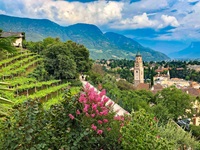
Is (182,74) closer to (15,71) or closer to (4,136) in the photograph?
(15,71)

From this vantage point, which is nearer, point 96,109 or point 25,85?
point 96,109

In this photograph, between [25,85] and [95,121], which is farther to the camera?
[25,85]

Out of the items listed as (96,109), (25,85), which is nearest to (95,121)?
(96,109)

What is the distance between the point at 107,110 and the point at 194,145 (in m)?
4.49

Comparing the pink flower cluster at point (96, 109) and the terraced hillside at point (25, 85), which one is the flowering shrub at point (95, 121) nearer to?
the pink flower cluster at point (96, 109)

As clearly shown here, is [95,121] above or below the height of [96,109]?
below

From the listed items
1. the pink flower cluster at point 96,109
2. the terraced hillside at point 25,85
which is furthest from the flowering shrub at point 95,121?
the terraced hillside at point 25,85

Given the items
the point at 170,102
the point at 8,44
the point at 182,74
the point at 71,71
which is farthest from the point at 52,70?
the point at 182,74

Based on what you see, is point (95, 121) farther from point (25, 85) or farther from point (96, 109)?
point (25, 85)

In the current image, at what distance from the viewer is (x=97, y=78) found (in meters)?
28.3

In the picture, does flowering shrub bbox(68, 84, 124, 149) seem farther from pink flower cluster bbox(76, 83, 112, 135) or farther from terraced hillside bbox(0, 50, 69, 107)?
terraced hillside bbox(0, 50, 69, 107)

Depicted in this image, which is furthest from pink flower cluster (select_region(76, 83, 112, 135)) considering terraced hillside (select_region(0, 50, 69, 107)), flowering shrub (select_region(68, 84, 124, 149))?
terraced hillside (select_region(0, 50, 69, 107))

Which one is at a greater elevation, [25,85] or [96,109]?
[96,109]

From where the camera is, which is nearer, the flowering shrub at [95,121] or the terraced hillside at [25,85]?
the flowering shrub at [95,121]
